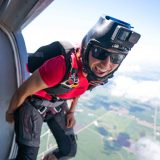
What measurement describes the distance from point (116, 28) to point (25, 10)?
583mm

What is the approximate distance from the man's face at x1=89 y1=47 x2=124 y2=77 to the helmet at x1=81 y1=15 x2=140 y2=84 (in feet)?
0.05

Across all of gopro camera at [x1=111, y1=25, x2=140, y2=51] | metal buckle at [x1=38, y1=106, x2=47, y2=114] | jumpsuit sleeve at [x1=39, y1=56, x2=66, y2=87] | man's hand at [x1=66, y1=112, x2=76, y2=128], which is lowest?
man's hand at [x1=66, y1=112, x2=76, y2=128]

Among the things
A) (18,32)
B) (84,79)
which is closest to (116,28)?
(84,79)

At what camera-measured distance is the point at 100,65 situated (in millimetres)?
899

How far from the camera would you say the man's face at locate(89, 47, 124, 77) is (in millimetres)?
882

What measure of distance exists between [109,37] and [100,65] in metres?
0.11

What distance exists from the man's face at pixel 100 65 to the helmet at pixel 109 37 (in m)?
0.01

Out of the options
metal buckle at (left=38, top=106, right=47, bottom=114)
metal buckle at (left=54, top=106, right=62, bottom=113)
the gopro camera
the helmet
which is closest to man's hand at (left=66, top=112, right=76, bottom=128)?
metal buckle at (left=54, top=106, right=62, bottom=113)

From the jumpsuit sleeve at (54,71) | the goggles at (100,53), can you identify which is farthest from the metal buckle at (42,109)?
the goggles at (100,53)

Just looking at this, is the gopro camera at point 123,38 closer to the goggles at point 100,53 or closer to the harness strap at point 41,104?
the goggles at point 100,53

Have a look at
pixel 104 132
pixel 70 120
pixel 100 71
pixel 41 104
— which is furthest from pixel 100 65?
pixel 104 132

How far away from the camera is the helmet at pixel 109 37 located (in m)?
0.86

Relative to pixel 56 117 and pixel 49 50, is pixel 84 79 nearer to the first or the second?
pixel 49 50

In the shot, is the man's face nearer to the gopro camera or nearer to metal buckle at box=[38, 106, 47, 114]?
A: the gopro camera
